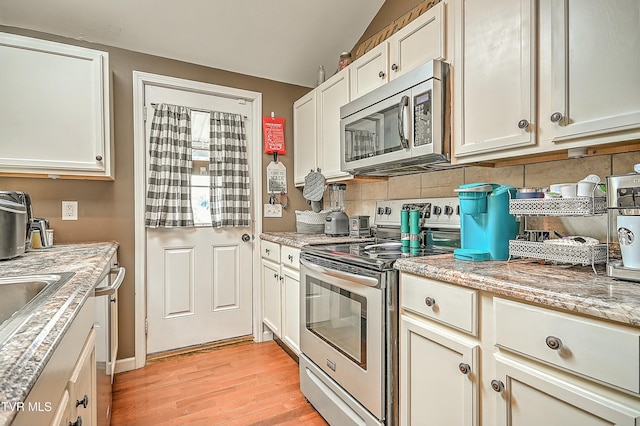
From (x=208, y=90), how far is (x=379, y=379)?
2.43 meters

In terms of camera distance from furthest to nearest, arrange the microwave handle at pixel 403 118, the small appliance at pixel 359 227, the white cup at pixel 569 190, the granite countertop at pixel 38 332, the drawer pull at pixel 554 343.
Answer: the small appliance at pixel 359 227, the microwave handle at pixel 403 118, the white cup at pixel 569 190, the drawer pull at pixel 554 343, the granite countertop at pixel 38 332

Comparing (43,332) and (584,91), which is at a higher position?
(584,91)

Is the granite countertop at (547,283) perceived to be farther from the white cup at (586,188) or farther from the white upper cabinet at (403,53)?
the white upper cabinet at (403,53)

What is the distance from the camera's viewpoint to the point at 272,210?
2.97 m

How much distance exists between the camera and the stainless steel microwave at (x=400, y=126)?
5.07ft

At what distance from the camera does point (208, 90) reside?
2.69 metres

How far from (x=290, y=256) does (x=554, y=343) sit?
1654mm

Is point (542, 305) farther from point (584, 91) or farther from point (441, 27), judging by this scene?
point (441, 27)

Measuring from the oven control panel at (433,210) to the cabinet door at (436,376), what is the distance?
0.70m

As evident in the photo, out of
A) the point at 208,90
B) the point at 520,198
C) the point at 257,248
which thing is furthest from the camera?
the point at 257,248

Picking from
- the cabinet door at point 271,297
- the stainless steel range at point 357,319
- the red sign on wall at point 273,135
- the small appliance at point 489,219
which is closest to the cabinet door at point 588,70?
the small appliance at point 489,219

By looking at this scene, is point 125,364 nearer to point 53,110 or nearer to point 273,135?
point 53,110

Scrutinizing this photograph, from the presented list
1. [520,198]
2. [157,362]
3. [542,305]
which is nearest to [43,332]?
[542,305]

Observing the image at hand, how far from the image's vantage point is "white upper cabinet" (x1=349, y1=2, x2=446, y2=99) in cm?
159
